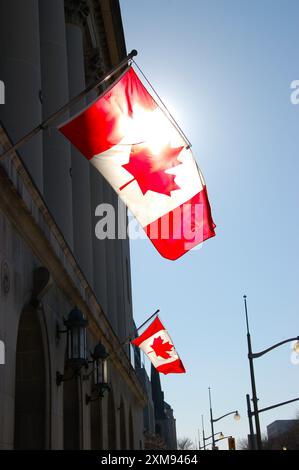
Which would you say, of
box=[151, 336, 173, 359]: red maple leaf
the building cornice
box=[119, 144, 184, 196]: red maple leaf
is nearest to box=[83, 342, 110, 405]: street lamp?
the building cornice

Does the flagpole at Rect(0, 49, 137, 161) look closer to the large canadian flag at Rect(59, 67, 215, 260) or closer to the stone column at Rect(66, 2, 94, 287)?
the large canadian flag at Rect(59, 67, 215, 260)

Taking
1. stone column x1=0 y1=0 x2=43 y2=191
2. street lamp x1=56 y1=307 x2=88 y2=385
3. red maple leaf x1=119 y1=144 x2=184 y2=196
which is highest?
stone column x1=0 y1=0 x2=43 y2=191

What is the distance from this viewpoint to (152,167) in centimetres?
1123

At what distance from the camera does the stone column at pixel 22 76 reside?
16422 mm

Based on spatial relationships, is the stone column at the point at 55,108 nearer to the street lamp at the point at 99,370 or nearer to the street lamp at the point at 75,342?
the street lamp at the point at 99,370

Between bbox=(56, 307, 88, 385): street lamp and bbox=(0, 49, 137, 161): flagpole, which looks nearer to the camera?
bbox=(0, 49, 137, 161): flagpole

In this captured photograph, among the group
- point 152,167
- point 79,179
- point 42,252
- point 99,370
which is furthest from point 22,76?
point 79,179

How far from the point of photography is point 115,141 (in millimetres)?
10891

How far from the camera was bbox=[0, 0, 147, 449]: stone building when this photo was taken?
1225 centimetres

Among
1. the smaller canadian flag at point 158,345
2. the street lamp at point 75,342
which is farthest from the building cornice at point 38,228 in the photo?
the smaller canadian flag at point 158,345

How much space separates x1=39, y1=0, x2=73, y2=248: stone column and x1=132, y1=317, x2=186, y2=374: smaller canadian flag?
4661mm

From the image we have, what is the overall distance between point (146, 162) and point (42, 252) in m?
4.51

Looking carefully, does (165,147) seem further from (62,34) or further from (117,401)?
(117,401)
